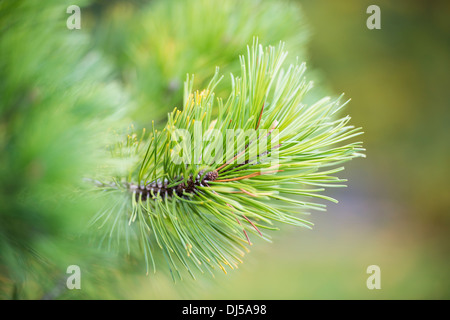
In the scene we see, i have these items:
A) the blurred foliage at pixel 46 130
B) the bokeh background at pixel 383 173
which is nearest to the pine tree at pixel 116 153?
the blurred foliage at pixel 46 130

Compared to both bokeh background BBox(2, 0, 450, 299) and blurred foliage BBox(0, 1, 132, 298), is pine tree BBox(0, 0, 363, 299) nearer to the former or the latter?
blurred foliage BBox(0, 1, 132, 298)

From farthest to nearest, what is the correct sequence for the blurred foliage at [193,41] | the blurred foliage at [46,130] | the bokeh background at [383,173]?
the bokeh background at [383,173], the blurred foliage at [193,41], the blurred foliage at [46,130]

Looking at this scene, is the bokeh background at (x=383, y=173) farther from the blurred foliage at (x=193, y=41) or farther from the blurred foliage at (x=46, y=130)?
the blurred foliage at (x=46, y=130)

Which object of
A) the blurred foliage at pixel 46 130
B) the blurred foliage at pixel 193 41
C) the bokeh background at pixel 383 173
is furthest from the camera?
the bokeh background at pixel 383 173

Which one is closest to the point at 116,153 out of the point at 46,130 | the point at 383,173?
the point at 46,130

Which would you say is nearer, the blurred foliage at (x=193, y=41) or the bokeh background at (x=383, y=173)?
the blurred foliage at (x=193, y=41)

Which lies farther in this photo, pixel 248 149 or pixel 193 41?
pixel 193 41

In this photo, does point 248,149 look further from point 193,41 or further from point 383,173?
point 383,173

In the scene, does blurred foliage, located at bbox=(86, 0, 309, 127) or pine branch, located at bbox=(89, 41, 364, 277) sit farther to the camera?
blurred foliage, located at bbox=(86, 0, 309, 127)

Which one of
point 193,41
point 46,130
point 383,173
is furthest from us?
point 383,173

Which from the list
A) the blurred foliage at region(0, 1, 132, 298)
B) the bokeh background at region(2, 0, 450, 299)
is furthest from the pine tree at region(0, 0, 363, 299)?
the bokeh background at region(2, 0, 450, 299)
